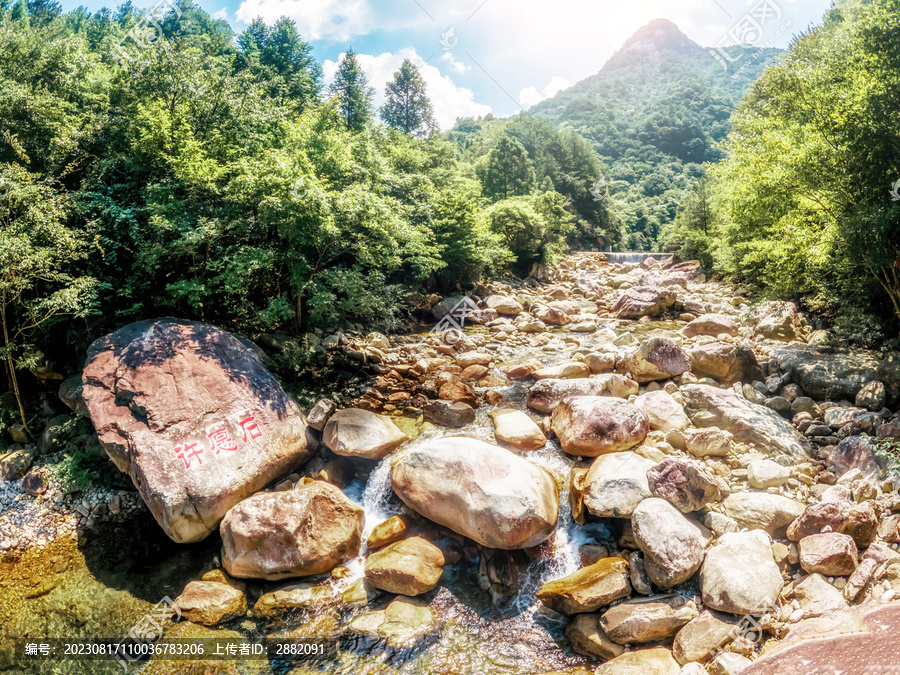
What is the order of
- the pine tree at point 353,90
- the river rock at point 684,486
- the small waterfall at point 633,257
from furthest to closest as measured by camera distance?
1. the small waterfall at point 633,257
2. the pine tree at point 353,90
3. the river rock at point 684,486

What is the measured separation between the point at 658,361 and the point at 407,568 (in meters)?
7.16

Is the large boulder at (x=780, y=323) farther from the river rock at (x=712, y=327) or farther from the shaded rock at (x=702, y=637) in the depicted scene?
the shaded rock at (x=702, y=637)

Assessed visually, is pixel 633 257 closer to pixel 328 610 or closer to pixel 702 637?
pixel 702 637

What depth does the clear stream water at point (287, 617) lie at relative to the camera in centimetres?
512

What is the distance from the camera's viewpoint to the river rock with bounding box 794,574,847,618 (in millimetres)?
4453

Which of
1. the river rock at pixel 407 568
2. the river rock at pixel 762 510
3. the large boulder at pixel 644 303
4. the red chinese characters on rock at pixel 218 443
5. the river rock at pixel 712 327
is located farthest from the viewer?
the large boulder at pixel 644 303

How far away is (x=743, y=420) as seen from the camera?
7.54 metres

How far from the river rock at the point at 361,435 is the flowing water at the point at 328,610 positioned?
0.35m

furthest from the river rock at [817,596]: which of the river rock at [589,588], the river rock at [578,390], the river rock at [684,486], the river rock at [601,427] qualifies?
the river rock at [578,390]

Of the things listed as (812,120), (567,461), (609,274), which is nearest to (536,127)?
(609,274)

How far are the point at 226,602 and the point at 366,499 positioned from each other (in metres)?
2.41

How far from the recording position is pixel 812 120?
877 cm

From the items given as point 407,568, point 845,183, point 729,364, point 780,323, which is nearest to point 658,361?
point 729,364

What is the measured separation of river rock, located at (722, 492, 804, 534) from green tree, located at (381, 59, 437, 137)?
3486cm
